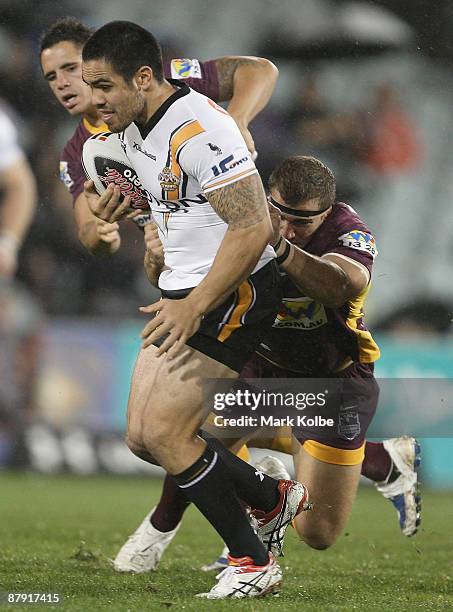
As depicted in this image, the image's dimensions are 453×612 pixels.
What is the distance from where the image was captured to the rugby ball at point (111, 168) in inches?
157

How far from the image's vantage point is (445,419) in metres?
5.85

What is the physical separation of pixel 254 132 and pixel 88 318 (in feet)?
11.9

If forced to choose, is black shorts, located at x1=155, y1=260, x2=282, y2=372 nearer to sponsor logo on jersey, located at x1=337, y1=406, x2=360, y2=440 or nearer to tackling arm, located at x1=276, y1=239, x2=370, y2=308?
tackling arm, located at x1=276, y1=239, x2=370, y2=308

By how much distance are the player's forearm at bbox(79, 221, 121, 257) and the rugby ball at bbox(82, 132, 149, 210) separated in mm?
683

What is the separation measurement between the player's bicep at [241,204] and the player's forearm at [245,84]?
127cm

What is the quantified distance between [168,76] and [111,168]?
1129 mm

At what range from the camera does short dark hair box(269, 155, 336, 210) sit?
436 cm

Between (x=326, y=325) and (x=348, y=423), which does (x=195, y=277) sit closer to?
(x=326, y=325)

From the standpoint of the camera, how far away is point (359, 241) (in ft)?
14.4

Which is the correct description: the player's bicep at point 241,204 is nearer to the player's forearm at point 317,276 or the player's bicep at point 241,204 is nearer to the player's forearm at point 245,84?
the player's forearm at point 317,276

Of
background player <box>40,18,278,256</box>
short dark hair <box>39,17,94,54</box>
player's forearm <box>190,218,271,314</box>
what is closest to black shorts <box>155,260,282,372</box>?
player's forearm <box>190,218,271,314</box>

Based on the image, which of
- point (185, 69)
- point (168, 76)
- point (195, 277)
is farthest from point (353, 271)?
point (168, 76)

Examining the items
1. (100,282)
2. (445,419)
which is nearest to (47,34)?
(445,419)

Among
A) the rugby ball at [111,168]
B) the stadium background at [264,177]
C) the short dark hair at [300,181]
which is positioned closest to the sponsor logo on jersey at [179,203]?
the rugby ball at [111,168]
